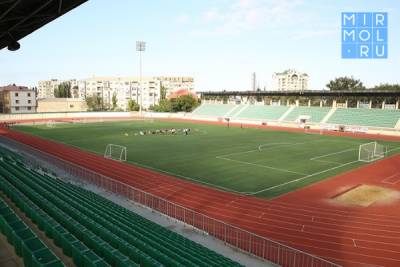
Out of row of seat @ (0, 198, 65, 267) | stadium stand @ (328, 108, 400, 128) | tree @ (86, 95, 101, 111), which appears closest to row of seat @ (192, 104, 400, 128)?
stadium stand @ (328, 108, 400, 128)

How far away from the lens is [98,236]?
1009 cm

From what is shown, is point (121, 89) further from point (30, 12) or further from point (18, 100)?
point (30, 12)

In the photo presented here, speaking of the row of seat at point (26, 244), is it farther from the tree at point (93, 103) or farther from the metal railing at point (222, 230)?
the tree at point (93, 103)

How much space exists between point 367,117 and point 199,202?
49463 mm

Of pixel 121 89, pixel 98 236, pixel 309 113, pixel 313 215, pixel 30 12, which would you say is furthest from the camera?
pixel 121 89

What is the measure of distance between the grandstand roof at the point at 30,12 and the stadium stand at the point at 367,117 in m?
55.5

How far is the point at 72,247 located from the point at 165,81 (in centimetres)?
19070

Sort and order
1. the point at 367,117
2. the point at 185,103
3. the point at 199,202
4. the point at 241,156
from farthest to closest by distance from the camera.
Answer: the point at 185,103 < the point at 367,117 < the point at 241,156 < the point at 199,202

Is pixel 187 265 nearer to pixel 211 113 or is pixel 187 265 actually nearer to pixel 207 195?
pixel 207 195

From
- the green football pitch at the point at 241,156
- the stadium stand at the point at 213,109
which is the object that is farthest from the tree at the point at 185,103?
the green football pitch at the point at 241,156

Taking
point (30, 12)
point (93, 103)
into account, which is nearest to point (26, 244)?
point (30, 12)

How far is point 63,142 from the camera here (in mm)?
44094

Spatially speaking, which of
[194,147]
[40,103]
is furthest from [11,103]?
[194,147]

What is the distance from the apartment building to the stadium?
2468 inches
